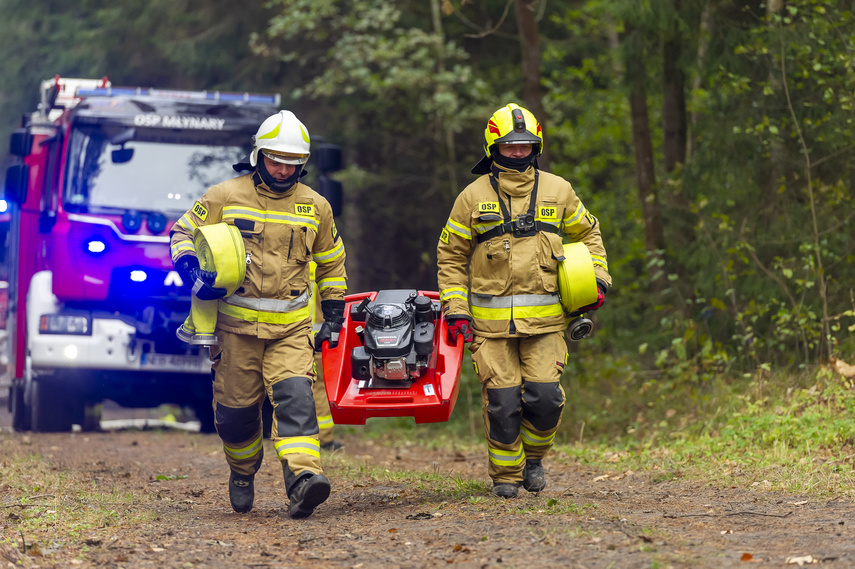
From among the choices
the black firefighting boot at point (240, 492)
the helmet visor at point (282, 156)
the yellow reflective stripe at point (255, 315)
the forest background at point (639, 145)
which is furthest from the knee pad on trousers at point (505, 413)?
the forest background at point (639, 145)

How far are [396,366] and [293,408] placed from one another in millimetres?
612

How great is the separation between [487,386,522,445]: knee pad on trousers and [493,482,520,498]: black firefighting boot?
0.78ft

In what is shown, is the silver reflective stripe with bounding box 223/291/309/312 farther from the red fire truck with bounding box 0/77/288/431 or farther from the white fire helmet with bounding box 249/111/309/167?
the red fire truck with bounding box 0/77/288/431

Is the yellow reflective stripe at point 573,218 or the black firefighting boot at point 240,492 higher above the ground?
the yellow reflective stripe at point 573,218

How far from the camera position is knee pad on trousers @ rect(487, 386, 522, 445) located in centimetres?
597

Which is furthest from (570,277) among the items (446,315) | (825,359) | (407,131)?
(407,131)

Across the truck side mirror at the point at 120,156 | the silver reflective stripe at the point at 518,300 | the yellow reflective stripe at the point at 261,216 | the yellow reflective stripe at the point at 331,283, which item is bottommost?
the silver reflective stripe at the point at 518,300

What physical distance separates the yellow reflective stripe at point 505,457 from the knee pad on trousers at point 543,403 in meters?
0.22

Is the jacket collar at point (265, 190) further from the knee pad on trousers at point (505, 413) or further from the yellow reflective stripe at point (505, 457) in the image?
the yellow reflective stripe at point (505, 457)

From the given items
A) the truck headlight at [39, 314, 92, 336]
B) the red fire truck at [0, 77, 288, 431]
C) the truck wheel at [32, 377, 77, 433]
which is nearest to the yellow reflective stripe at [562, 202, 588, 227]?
the red fire truck at [0, 77, 288, 431]

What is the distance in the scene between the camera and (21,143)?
10.4 metres

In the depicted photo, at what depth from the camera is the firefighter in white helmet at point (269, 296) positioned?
568 centimetres

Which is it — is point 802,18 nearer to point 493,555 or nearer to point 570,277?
point 570,277

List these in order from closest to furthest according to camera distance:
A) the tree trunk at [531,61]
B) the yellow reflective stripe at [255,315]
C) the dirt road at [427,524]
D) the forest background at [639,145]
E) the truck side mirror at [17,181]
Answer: the dirt road at [427,524] → the yellow reflective stripe at [255,315] → the forest background at [639,145] → the truck side mirror at [17,181] → the tree trunk at [531,61]
